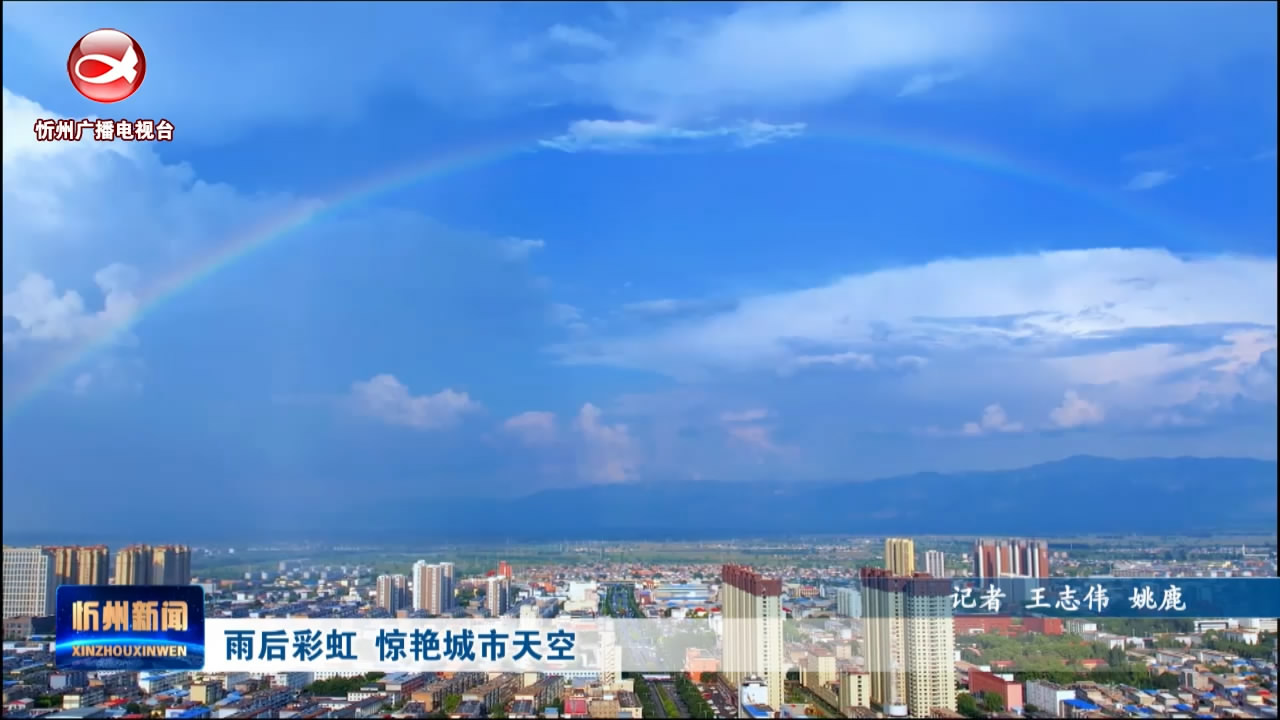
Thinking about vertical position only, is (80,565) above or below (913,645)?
above

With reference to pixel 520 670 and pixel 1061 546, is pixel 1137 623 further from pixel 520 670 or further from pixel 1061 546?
pixel 520 670

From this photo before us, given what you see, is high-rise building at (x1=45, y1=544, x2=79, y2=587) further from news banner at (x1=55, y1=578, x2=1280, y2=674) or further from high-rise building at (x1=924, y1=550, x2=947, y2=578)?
high-rise building at (x1=924, y1=550, x2=947, y2=578)

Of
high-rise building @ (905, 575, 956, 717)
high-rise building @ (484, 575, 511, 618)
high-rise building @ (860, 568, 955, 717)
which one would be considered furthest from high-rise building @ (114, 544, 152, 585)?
high-rise building @ (905, 575, 956, 717)

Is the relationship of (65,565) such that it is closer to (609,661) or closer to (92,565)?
(92,565)

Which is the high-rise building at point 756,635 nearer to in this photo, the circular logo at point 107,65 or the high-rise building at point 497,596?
the high-rise building at point 497,596

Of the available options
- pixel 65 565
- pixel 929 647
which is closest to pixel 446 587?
pixel 65 565
